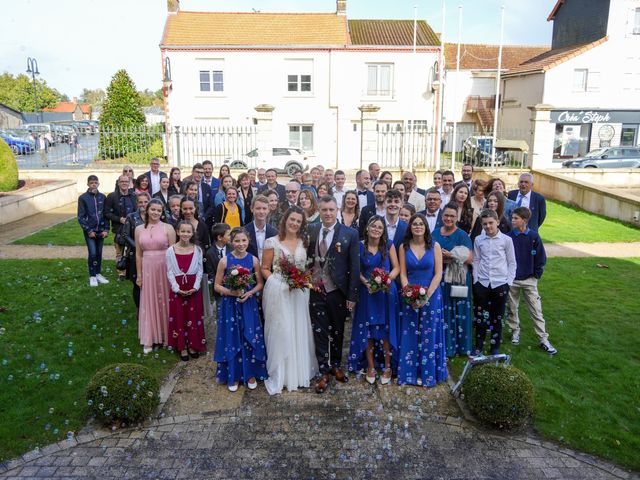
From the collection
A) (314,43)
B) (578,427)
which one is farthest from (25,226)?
(314,43)

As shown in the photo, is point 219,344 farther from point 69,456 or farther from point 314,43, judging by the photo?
point 314,43

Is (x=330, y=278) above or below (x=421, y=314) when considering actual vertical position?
above

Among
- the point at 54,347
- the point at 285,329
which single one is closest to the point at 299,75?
the point at 54,347

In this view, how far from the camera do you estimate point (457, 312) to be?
6.89 meters

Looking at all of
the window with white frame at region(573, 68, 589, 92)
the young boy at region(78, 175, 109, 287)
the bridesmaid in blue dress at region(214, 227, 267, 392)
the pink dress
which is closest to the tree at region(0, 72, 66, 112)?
the window with white frame at region(573, 68, 589, 92)

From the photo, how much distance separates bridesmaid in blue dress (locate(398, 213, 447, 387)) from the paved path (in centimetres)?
51

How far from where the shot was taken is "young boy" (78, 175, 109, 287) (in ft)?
31.4

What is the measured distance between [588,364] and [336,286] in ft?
12.0

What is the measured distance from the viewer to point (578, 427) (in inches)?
215

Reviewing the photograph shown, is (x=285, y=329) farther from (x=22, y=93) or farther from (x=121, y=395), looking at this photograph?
(x=22, y=93)

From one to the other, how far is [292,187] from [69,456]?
17.2ft

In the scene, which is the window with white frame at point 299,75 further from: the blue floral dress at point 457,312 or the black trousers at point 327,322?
the black trousers at point 327,322

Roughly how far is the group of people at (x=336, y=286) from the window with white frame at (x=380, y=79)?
28.0 meters

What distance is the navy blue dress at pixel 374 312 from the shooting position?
6.20 meters
